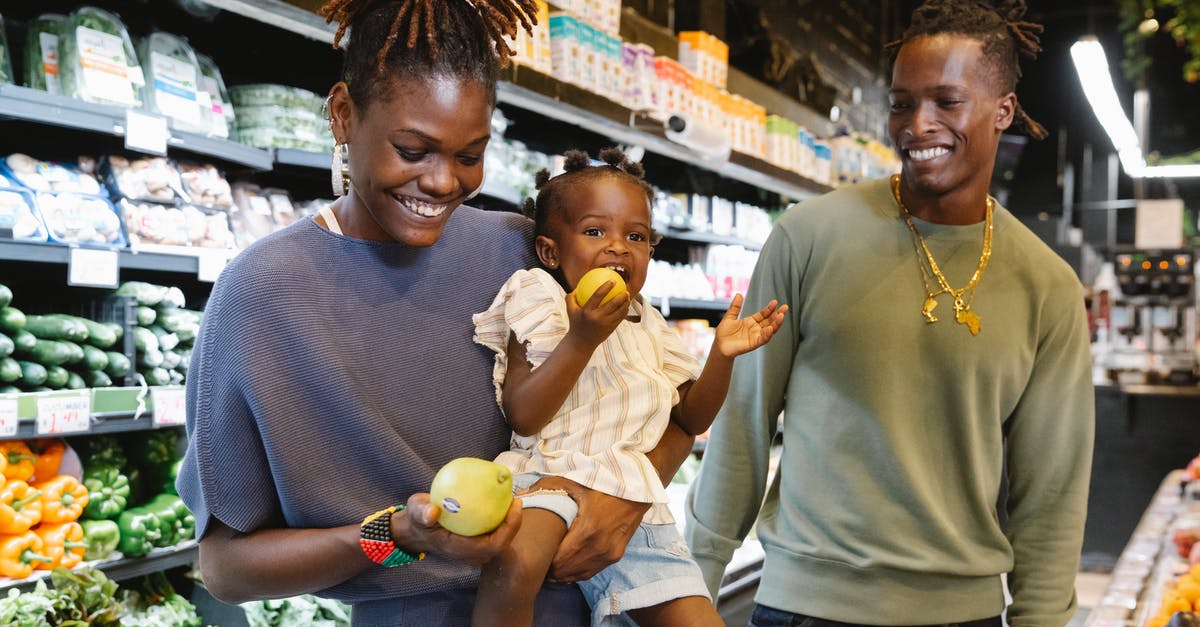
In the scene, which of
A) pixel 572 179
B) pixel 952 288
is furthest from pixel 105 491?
pixel 952 288

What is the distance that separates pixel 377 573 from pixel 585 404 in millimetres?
454

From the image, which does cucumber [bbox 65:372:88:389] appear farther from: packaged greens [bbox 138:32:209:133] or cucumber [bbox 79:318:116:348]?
packaged greens [bbox 138:32:209:133]

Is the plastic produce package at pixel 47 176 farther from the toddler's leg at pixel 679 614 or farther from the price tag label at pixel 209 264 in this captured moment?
the toddler's leg at pixel 679 614

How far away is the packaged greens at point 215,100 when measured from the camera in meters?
3.08

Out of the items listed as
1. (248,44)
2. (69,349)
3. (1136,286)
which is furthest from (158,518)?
(1136,286)

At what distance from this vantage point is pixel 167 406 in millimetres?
2850

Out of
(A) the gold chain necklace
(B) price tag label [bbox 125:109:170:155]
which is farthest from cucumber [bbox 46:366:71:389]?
(A) the gold chain necklace

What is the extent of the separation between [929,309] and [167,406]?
203 cm

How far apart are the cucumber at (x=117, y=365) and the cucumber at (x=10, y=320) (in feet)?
0.77

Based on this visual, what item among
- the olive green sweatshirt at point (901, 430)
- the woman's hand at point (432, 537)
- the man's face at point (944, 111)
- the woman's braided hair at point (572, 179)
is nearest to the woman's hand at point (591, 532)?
the woman's hand at point (432, 537)

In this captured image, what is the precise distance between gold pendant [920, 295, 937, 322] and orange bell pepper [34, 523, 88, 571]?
7.21 ft

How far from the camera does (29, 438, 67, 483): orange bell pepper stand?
2785 mm

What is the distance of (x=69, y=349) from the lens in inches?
106

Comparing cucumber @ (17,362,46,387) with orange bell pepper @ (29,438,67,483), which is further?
orange bell pepper @ (29,438,67,483)
